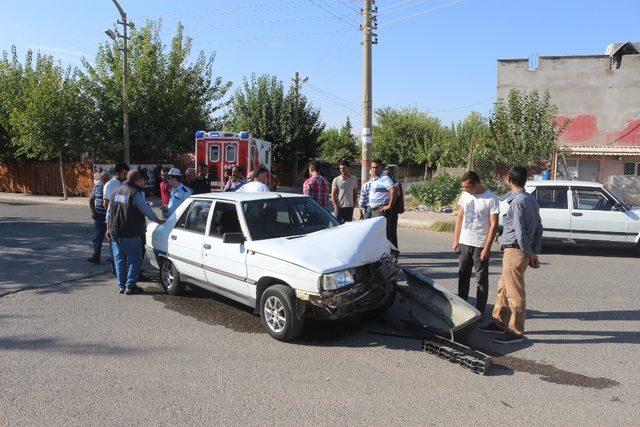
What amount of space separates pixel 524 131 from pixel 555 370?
15308 mm

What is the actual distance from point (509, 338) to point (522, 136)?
1459 cm

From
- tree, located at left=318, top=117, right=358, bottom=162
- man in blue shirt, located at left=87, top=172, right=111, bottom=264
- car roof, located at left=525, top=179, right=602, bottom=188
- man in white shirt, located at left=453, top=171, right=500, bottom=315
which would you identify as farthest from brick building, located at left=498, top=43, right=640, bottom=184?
tree, located at left=318, top=117, right=358, bottom=162

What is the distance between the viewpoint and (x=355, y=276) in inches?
212

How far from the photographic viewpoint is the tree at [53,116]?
922 inches

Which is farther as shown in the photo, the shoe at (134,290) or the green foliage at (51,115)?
the green foliage at (51,115)

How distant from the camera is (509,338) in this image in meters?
5.56

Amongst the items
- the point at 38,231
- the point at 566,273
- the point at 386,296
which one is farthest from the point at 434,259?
the point at 38,231

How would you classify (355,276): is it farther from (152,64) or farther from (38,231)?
(152,64)

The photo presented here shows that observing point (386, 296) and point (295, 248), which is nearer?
point (295, 248)

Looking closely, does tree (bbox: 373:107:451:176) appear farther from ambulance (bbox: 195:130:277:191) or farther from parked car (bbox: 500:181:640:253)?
parked car (bbox: 500:181:640:253)

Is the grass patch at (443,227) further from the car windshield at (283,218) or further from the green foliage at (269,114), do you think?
the green foliage at (269,114)

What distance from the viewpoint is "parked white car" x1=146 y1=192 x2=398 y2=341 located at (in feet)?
17.2

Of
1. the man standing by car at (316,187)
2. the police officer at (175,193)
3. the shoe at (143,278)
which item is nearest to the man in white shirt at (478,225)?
the man standing by car at (316,187)

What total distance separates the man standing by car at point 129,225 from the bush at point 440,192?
13.9 metres
